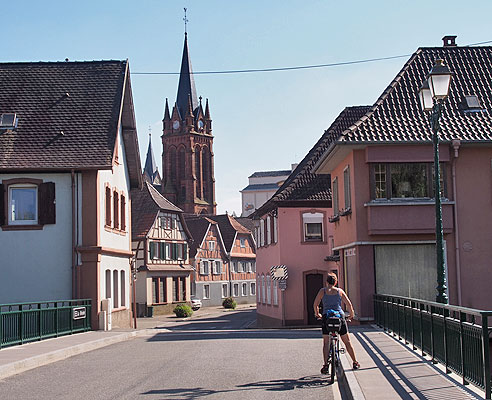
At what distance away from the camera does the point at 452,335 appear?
11477mm

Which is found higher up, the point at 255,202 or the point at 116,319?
→ the point at 255,202

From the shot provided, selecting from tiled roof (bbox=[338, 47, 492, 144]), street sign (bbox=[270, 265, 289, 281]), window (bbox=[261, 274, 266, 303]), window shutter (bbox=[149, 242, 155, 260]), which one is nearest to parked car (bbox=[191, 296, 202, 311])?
window shutter (bbox=[149, 242, 155, 260])

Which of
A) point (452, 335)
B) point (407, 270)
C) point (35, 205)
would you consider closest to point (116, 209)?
→ point (35, 205)

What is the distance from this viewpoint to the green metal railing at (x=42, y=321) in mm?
19016

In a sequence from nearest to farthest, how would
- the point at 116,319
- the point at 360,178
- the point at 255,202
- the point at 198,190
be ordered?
the point at 360,178
the point at 116,319
the point at 198,190
the point at 255,202

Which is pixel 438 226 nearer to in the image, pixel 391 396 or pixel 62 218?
pixel 391 396

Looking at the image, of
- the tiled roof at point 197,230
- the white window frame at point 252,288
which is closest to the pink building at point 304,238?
the tiled roof at point 197,230

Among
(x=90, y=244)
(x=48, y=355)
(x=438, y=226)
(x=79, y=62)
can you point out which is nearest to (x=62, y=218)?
(x=90, y=244)

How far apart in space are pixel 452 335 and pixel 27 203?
21.1 meters

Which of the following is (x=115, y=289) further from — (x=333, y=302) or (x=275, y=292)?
(x=333, y=302)

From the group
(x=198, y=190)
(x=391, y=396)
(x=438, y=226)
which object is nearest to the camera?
(x=391, y=396)

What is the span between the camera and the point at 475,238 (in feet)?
86.5

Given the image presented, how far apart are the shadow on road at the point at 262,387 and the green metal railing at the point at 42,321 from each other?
796 cm

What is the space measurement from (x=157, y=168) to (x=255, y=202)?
69.9 feet
